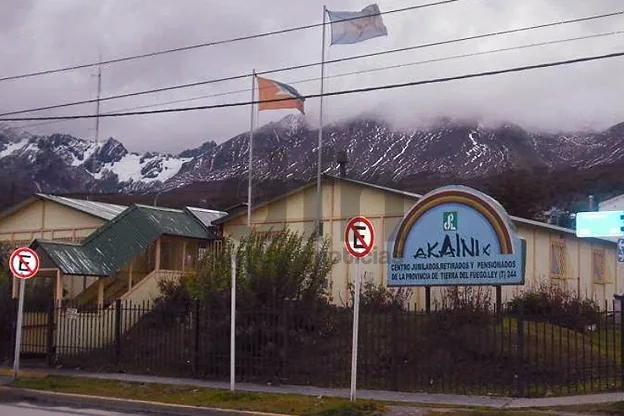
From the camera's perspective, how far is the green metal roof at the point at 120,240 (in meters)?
24.7

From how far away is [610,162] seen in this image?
87.2 metres

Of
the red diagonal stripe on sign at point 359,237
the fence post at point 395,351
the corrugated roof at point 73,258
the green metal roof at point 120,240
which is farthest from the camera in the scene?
the green metal roof at point 120,240

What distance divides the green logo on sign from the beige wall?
15.6 metres

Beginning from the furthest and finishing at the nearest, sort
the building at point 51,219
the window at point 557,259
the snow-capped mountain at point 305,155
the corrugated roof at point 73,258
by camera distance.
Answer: the snow-capped mountain at point 305,155
the building at point 51,219
the window at point 557,259
the corrugated roof at point 73,258

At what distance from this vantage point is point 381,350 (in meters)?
19.0

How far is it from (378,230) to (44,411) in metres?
15.5

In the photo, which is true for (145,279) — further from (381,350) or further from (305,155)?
(305,155)

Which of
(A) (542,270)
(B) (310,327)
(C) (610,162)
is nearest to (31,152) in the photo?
(C) (610,162)

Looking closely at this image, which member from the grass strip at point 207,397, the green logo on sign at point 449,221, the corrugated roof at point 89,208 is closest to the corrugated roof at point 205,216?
the corrugated roof at point 89,208

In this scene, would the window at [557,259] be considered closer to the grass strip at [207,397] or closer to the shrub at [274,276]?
the shrub at [274,276]

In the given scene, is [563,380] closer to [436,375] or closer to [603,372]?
[603,372]

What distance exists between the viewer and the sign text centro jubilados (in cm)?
2014

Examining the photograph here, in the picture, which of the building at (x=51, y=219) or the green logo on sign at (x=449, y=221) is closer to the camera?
the green logo on sign at (x=449, y=221)

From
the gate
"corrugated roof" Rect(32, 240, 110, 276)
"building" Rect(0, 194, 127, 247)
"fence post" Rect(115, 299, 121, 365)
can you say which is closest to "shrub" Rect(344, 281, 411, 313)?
"fence post" Rect(115, 299, 121, 365)
